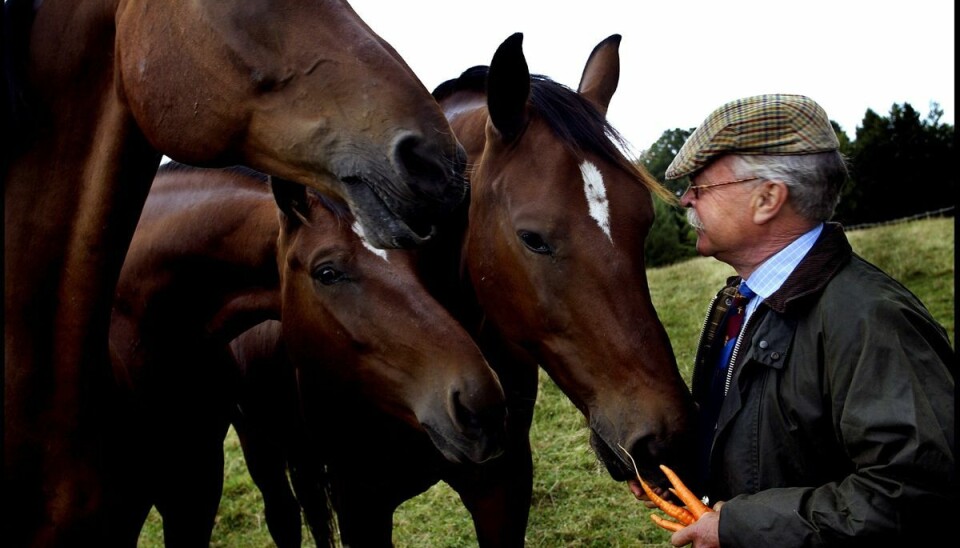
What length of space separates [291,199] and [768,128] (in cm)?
182

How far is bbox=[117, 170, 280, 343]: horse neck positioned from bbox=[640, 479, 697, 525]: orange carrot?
1837 millimetres

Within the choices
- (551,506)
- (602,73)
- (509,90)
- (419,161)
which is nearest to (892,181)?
(551,506)

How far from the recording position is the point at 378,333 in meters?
2.90

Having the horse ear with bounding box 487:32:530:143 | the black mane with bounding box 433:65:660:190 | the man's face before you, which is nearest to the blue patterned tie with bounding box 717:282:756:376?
the man's face

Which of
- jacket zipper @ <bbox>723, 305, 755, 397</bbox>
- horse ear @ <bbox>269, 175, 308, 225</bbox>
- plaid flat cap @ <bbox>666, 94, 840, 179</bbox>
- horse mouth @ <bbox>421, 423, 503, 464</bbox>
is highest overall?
plaid flat cap @ <bbox>666, 94, 840, 179</bbox>

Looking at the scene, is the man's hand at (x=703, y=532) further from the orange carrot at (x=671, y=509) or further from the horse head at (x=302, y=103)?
the horse head at (x=302, y=103)

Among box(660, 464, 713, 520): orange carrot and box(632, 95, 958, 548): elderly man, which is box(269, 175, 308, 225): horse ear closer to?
box(632, 95, 958, 548): elderly man

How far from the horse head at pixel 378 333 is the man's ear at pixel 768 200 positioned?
3.68ft

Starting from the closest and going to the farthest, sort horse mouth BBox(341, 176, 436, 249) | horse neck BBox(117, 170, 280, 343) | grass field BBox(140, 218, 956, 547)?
horse mouth BBox(341, 176, 436, 249) < horse neck BBox(117, 170, 280, 343) < grass field BBox(140, 218, 956, 547)

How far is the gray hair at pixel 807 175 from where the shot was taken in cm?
206

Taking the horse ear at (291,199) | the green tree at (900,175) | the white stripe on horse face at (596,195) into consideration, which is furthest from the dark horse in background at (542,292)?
the green tree at (900,175)

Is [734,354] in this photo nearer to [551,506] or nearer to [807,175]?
[807,175]

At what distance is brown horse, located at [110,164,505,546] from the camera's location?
275cm

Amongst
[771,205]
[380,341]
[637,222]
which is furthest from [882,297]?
[380,341]
